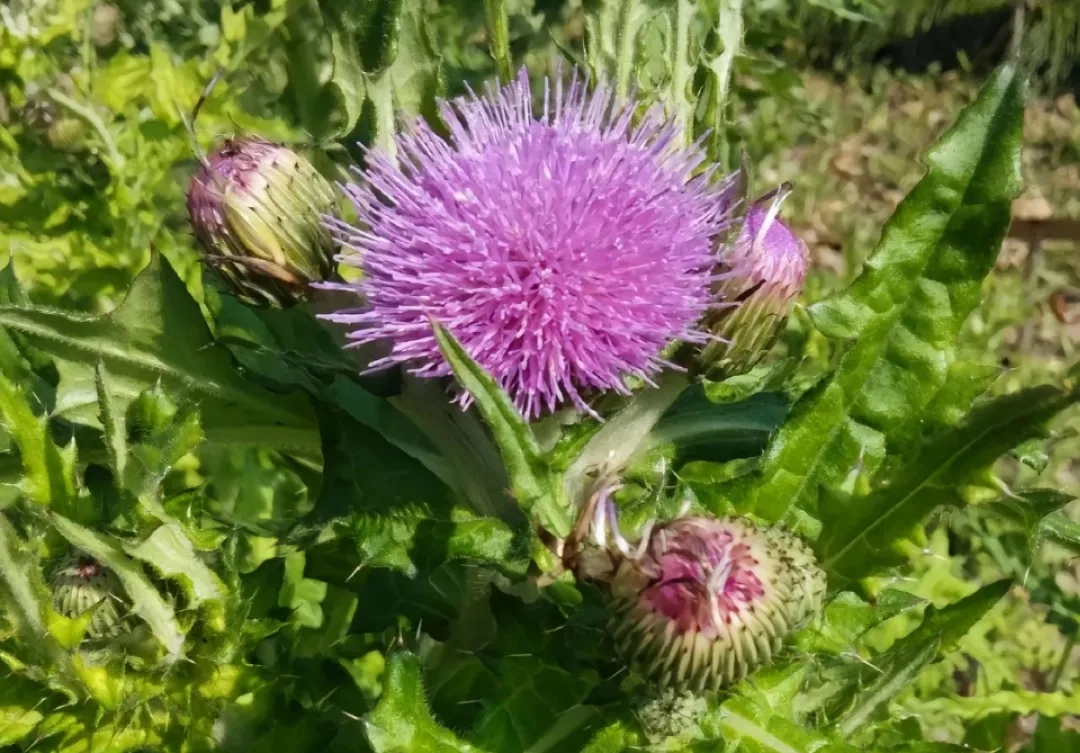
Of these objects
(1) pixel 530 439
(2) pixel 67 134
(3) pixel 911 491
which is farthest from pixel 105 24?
(3) pixel 911 491

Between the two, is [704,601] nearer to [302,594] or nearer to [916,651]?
[916,651]

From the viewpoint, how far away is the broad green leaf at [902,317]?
1.49 metres

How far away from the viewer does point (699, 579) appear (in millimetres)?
1234

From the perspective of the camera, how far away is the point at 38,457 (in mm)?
1470

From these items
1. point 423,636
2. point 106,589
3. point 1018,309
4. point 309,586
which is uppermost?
point 106,589

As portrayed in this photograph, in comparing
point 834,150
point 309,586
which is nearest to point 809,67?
point 834,150

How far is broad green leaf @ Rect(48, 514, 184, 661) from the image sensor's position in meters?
1.38

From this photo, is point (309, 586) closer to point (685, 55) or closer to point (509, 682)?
point (509, 682)

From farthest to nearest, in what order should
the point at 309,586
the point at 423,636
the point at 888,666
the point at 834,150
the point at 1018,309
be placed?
the point at 834,150 < the point at 1018,309 < the point at 309,586 < the point at 423,636 < the point at 888,666

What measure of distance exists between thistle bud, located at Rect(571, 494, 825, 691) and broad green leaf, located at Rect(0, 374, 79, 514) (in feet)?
2.79


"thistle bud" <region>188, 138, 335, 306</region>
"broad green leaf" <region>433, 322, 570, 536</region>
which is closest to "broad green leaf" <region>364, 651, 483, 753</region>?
"broad green leaf" <region>433, 322, 570, 536</region>

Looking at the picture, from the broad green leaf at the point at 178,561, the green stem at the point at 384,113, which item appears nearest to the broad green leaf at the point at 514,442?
the broad green leaf at the point at 178,561

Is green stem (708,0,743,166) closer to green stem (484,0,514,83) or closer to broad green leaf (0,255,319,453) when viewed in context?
green stem (484,0,514,83)

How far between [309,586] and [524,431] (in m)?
1.44
